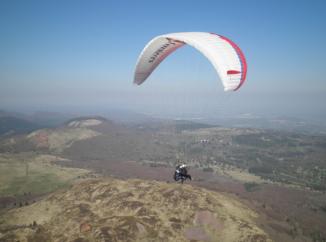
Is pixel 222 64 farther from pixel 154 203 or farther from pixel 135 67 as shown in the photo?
pixel 154 203

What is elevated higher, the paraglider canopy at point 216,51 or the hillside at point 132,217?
the paraglider canopy at point 216,51

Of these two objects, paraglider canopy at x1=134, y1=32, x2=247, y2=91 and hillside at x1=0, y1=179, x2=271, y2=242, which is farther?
hillside at x1=0, y1=179, x2=271, y2=242

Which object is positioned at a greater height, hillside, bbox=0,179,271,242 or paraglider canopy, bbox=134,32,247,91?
paraglider canopy, bbox=134,32,247,91

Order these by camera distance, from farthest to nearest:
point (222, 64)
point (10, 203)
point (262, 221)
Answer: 1. point (10, 203)
2. point (262, 221)
3. point (222, 64)

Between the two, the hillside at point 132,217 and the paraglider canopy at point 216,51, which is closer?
the paraglider canopy at point 216,51

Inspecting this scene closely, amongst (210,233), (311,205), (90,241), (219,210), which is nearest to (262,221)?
(219,210)

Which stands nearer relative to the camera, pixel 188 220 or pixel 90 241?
pixel 90 241
